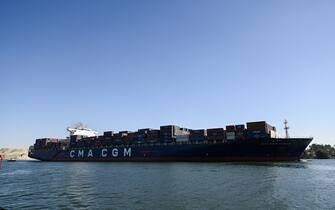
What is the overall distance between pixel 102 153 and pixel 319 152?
112606mm

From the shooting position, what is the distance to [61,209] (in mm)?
16344

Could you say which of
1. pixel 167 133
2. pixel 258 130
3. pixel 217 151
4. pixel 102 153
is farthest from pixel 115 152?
pixel 258 130

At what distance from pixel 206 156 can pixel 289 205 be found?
4547 cm

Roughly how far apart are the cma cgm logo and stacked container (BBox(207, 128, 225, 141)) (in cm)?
2410

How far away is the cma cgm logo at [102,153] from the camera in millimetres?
75688

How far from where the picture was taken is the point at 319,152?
450 feet

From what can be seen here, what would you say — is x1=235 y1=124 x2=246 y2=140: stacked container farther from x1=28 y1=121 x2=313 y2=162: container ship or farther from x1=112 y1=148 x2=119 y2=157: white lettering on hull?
x1=112 y1=148 x2=119 y2=157: white lettering on hull

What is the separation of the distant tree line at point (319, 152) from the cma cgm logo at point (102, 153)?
98.8m

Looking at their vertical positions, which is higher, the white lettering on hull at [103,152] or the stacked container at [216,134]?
the stacked container at [216,134]

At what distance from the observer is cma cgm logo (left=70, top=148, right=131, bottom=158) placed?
7569 cm

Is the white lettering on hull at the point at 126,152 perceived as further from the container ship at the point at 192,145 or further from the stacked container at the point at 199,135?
the stacked container at the point at 199,135

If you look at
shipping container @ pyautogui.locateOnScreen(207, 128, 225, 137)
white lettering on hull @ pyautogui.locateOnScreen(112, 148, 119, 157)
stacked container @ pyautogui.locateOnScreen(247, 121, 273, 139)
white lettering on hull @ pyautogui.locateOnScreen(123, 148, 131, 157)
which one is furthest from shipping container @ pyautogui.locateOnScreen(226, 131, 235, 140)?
white lettering on hull @ pyautogui.locateOnScreen(112, 148, 119, 157)

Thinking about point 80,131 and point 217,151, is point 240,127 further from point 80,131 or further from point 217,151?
point 80,131

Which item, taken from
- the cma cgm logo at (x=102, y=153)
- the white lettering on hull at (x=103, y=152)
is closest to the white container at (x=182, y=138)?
the cma cgm logo at (x=102, y=153)
